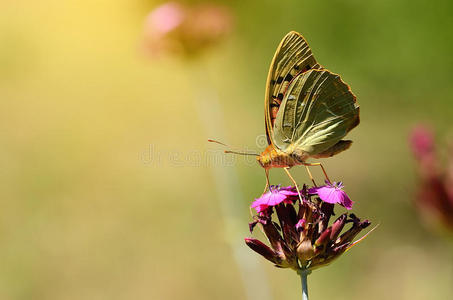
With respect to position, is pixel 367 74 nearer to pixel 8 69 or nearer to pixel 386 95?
pixel 386 95

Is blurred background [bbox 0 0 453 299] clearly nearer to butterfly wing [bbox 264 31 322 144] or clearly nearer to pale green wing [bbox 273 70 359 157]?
pale green wing [bbox 273 70 359 157]

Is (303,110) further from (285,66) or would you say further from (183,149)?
(183,149)

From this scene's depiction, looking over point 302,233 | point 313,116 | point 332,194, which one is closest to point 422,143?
point 313,116

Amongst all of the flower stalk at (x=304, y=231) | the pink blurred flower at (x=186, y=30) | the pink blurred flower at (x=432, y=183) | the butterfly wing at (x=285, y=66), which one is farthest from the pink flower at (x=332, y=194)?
the pink blurred flower at (x=186, y=30)

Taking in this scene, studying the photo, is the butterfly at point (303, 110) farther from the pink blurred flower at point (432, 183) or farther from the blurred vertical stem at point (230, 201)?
the blurred vertical stem at point (230, 201)

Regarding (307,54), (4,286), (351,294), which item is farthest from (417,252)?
(4,286)

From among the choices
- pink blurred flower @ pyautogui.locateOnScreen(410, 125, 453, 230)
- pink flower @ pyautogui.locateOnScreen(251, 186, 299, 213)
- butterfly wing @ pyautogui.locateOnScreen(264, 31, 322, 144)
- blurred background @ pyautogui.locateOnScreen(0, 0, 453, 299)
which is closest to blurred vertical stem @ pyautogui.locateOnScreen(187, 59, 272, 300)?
blurred background @ pyautogui.locateOnScreen(0, 0, 453, 299)
